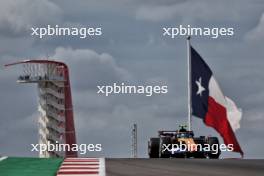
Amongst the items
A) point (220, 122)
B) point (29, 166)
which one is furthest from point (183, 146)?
point (29, 166)

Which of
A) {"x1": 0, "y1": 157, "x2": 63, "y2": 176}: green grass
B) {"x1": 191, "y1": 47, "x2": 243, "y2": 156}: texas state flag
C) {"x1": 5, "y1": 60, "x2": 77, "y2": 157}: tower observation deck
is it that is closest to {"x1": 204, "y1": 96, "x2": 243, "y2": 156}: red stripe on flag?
{"x1": 191, "y1": 47, "x2": 243, "y2": 156}: texas state flag

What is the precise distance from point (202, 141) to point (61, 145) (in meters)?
87.3

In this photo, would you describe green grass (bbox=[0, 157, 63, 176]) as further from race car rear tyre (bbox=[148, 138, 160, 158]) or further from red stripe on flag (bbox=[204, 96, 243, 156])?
red stripe on flag (bbox=[204, 96, 243, 156])

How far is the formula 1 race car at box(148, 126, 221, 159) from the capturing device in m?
35.7

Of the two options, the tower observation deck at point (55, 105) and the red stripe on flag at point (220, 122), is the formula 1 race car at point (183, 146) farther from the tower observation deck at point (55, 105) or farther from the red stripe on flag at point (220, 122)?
Result: the tower observation deck at point (55, 105)

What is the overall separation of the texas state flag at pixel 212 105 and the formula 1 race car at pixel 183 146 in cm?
132

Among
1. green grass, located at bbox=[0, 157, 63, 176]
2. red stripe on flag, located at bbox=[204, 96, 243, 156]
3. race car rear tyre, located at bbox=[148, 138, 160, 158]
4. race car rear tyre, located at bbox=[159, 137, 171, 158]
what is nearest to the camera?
green grass, located at bbox=[0, 157, 63, 176]

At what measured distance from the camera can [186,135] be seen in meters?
37.1

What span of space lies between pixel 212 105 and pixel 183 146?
10.7 feet

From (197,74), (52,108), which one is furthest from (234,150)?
(52,108)

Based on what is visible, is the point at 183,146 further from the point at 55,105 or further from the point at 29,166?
the point at 55,105

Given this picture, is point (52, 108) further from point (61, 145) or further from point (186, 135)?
point (186, 135)

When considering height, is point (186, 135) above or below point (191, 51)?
below

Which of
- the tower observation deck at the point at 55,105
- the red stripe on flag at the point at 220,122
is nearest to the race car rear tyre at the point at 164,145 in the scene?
the red stripe on flag at the point at 220,122
